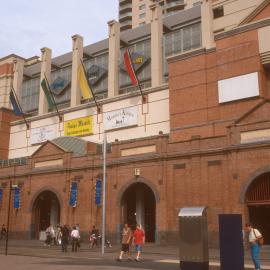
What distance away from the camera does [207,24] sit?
4703 cm

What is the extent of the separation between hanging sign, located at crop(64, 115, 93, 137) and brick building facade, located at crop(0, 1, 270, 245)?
390 centimetres

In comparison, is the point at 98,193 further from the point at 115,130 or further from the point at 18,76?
the point at 18,76

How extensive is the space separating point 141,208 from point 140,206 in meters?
0.20

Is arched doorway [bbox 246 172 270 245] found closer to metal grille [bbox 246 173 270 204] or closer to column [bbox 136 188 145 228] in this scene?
metal grille [bbox 246 173 270 204]

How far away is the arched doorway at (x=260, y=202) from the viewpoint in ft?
94.9

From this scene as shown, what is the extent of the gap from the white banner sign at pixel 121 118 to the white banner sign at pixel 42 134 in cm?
915

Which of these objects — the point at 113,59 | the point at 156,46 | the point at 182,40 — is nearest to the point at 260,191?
the point at 156,46

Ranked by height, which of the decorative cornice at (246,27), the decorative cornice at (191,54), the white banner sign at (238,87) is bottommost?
the white banner sign at (238,87)

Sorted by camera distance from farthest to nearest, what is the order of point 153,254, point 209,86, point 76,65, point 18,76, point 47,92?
point 18,76
point 76,65
point 47,92
point 209,86
point 153,254

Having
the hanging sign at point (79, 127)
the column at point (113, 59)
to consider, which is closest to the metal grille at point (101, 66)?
the column at point (113, 59)

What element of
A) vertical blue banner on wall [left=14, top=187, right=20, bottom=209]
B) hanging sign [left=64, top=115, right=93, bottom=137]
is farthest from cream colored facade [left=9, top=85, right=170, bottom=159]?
vertical blue banner on wall [left=14, top=187, right=20, bottom=209]

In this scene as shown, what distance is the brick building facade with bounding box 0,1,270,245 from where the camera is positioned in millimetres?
29938

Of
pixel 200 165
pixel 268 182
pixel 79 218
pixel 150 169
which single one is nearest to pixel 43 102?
pixel 79 218

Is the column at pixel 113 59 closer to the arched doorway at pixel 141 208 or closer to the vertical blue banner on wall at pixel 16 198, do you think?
the vertical blue banner on wall at pixel 16 198
